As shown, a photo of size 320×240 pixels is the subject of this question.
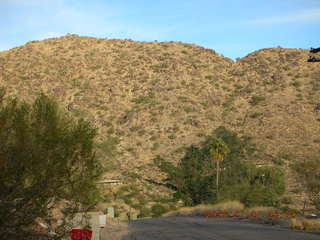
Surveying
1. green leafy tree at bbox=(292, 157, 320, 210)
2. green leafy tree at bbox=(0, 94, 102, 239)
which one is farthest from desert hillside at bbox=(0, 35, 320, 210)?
green leafy tree at bbox=(0, 94, 102, 239)

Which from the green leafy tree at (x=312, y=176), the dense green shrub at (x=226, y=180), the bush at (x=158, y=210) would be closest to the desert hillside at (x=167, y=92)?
the dense green shrub at (x=226, y=180)

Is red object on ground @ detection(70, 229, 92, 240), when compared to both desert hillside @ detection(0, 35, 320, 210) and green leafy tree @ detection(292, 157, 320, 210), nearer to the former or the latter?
green leafy tree @ detection(292, 157, 320, 210)

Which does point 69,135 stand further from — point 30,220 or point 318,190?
point 318,190

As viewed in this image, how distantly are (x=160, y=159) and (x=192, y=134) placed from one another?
938 cm

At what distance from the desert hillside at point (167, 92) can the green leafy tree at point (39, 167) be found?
48803 mm

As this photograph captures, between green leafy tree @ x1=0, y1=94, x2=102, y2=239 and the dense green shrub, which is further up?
green leafy tree @ x1=0, y1=94, x2=102, y2=239

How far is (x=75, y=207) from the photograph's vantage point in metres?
14.4

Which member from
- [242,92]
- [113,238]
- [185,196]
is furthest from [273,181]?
[242,92]

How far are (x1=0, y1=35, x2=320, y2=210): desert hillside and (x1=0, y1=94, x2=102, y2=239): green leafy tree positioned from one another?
160 ft

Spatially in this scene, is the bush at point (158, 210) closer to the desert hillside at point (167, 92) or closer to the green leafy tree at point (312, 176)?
the desert hillside at point (167, 92)

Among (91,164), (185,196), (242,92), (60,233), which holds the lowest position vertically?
(185,196)

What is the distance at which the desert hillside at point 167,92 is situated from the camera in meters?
74.1

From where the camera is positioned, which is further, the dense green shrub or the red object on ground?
the dense green shrub

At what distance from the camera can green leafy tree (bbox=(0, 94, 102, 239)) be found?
13.2 metres
